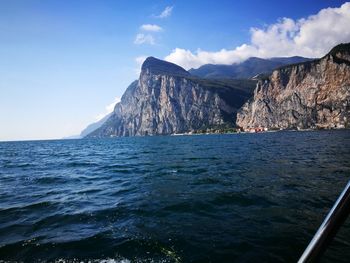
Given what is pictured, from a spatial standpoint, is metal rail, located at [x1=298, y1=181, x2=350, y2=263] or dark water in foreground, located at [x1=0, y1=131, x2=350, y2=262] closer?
metal rail, located at [x1=298, y1=181, x2=350, y2=263]

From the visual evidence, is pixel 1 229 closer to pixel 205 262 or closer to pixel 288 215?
pixel 205 262

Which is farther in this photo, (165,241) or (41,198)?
(41,198)

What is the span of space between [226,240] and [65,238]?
623 centimetres

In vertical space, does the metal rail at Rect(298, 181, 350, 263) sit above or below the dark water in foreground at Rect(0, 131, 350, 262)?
above

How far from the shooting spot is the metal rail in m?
1.88

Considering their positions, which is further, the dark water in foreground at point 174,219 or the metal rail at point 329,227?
the dark water in foreground at point 174,219

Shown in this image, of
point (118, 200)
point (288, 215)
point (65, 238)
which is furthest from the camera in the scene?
point (118, 200)

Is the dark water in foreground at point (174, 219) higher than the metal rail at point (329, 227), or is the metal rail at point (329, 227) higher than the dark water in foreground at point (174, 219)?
the metal rail at point (329, 227)

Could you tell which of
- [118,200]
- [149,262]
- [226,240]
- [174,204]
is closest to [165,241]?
[149,262]

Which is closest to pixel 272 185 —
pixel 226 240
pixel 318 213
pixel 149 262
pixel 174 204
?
pixel 318 213

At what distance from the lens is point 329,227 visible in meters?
1.92

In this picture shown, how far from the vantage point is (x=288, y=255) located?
26.7 feet

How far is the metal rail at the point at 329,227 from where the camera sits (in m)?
1.88

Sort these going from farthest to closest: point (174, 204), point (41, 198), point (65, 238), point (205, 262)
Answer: point (41, 198) < point (174, 204) < point (65, 238) < point (205, 262)
